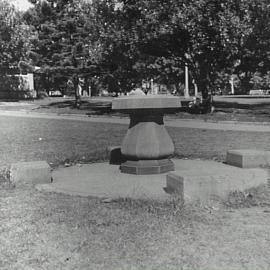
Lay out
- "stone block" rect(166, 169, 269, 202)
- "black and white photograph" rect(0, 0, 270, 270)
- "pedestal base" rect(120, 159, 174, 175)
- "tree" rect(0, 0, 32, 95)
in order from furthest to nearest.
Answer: "tree" rect(0, 0, 32, 95) → "pedestal base" rect(120, 159, 174, 175) → "stone block" rect(166, 169, 269, 202) → "black and white photograph" rect(0, 0, 270, 270)

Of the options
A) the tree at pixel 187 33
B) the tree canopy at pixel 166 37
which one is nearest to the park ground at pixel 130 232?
the tree at pixel 187 33

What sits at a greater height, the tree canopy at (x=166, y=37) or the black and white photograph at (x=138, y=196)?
the tree canopy at (x=166, y=37)

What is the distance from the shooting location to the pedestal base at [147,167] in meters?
7.86

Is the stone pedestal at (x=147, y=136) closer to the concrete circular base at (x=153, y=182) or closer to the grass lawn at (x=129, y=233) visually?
the concrete circular base at (x=153, y=182)

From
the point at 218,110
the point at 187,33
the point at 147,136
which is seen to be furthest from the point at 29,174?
the point at 218,110

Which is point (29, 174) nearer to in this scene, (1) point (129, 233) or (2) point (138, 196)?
(2) point (138, 196)

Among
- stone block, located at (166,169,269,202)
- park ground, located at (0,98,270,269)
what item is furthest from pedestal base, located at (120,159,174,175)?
park ground, located at (0,98,270,269)

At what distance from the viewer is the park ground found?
156 inches

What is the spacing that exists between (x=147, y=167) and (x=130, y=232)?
10.6 feet

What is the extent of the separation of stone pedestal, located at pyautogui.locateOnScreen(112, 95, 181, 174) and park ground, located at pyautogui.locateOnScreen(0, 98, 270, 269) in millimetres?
1779

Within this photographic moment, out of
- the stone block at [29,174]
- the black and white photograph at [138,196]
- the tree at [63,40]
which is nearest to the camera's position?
the black and white photograph at [138,196]

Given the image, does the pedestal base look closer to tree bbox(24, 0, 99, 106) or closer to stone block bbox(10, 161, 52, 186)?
stone block bbox(10, 161, 52, 186)

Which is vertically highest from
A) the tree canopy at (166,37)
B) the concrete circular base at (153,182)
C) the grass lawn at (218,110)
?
the tree canopy at (166,37)

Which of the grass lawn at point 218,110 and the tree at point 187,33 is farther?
the grass lawn at point 218,110
